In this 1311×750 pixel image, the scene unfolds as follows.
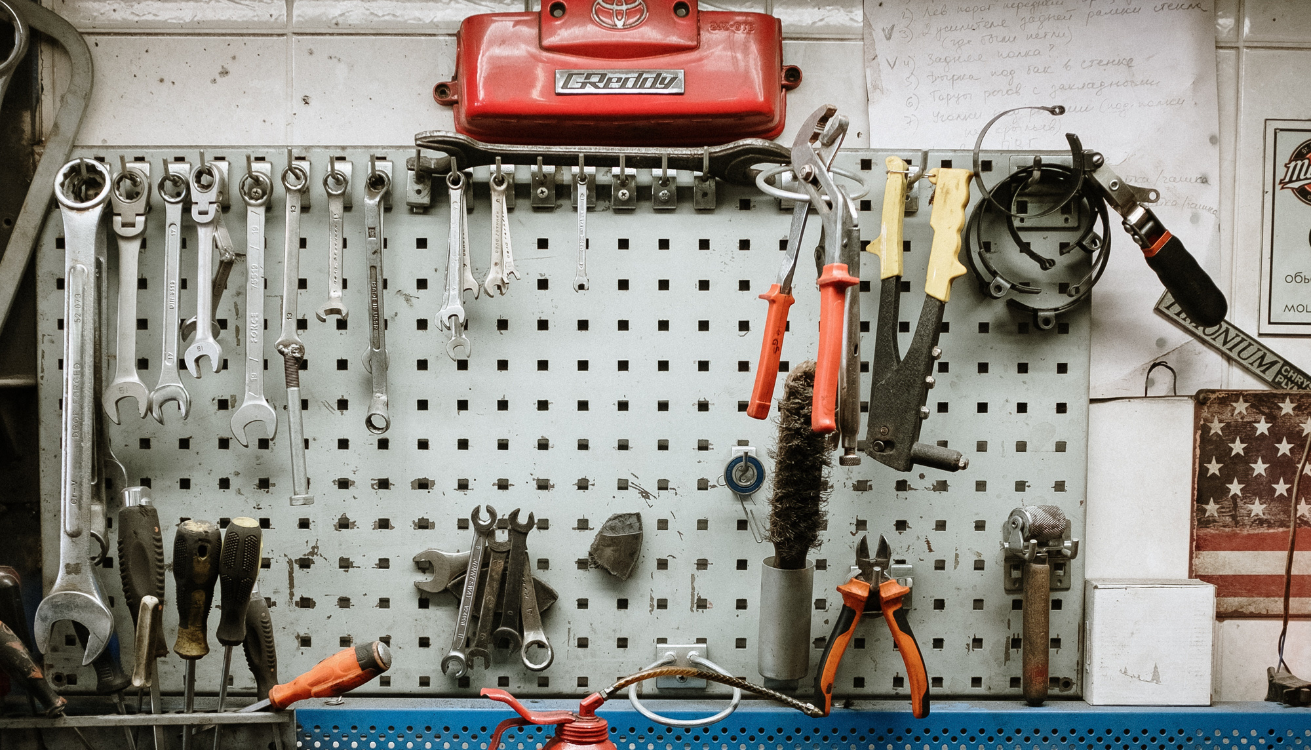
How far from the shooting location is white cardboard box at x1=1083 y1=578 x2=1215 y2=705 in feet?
4.06

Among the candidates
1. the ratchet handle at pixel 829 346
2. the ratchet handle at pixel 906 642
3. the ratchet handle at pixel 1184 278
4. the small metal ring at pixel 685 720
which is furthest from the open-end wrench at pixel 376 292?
the ratchet handle at pixel 1184 278

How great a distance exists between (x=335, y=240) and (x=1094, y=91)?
1279 millimetres

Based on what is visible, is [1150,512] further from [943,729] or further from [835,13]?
[835,13]

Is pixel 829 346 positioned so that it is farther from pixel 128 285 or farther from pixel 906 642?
pixel 128 285

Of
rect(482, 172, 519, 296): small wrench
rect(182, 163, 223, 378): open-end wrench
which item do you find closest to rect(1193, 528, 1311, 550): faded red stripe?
rect(482, 172, 519, 296): small wrench

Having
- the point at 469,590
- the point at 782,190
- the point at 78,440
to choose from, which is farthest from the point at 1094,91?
the point at 78,440

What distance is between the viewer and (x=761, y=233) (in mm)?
1266

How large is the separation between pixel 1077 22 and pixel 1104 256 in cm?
43

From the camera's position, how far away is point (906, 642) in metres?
1.14

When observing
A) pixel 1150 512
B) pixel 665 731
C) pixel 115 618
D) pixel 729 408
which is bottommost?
pixel 665 731

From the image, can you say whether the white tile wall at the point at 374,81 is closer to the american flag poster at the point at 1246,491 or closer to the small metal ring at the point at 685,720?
the american flag poster at the point at 1246,491

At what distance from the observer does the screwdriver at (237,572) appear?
1.05 meters

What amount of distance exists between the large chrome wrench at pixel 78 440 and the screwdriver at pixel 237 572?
0.25 meters

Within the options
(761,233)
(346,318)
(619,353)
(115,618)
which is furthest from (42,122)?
(761,233)
